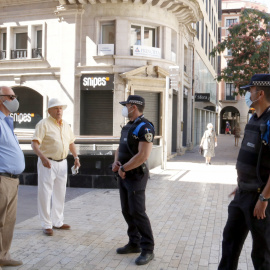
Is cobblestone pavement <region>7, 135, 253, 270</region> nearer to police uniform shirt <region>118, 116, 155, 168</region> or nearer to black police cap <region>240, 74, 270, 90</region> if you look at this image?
police uniform shirt <region>118, 116, 155, 168</region>

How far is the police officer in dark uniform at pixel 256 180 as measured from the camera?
3451 mm

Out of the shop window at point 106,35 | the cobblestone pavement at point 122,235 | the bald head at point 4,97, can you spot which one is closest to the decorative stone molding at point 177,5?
the shop window at point 106,35

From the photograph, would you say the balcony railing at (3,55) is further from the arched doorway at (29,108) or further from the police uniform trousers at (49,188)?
the police uniform trousers at (49,188)

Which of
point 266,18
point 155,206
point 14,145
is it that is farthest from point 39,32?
point 14,145

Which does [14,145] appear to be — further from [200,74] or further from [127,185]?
[200,74]

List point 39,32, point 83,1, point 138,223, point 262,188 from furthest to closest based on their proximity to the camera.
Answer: point 39,32
point 83,1
point 138,223
point 262,188

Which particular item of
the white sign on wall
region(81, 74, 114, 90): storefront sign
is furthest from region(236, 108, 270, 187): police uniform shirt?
the white sign on wall

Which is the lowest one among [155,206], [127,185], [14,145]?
[155,206]

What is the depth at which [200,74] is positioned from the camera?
2961 cm

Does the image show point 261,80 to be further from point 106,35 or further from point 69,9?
point 69,9

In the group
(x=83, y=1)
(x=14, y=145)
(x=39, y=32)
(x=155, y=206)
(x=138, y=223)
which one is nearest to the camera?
(x=14, y=145)

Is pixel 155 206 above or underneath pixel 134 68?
underneath

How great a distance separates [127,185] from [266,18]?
17.3 meters

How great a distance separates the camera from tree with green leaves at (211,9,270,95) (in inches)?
808
